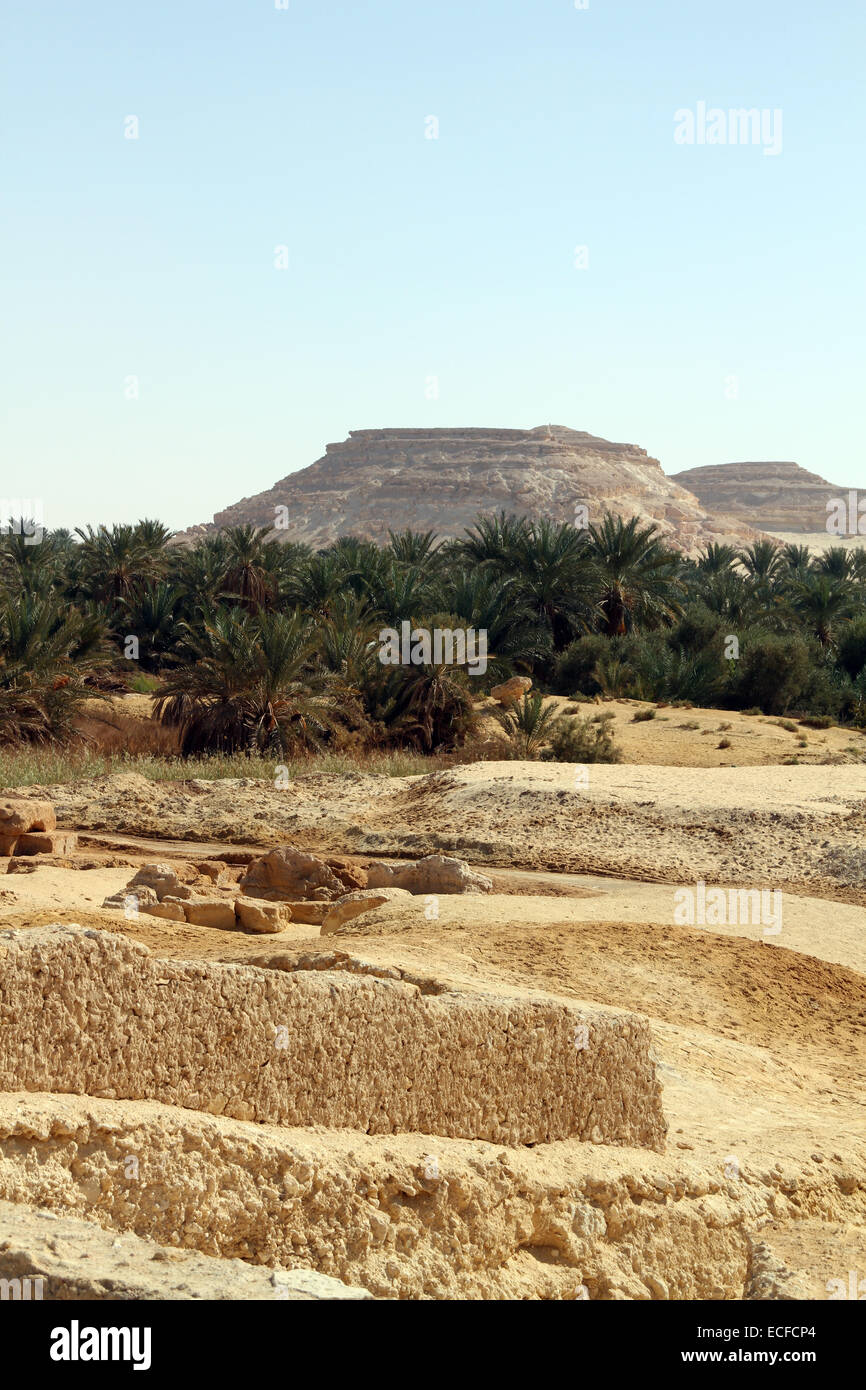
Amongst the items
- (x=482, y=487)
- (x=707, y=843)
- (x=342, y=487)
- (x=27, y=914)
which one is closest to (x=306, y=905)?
(x=27, y=914)

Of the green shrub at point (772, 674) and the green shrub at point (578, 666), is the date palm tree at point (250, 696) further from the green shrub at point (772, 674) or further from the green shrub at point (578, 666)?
the green shrub at point (772, 674)

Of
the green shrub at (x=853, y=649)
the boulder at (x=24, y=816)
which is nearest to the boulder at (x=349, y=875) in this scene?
the boulder at (x=24, y=816)

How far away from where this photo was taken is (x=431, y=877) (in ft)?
34.6

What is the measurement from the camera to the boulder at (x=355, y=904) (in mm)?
9117

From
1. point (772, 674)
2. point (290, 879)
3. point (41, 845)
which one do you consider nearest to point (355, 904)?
point (290, 879)

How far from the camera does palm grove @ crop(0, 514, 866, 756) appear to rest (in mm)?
19844

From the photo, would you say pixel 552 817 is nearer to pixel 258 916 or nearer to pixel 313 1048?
pixel 258 916

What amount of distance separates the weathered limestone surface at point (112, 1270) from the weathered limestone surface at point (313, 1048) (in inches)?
25.3

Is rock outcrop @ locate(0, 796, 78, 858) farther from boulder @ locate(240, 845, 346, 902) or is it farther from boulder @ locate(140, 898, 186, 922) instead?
boulder @ locate(140, 898, 186, 922)

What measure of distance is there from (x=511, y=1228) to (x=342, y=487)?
116487mm

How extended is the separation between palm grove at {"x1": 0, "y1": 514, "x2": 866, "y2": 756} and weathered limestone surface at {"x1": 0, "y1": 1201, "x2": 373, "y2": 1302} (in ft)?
52.6

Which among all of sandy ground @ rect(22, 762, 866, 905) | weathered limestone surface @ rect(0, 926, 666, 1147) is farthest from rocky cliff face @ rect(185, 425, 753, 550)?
weathered limestone surface @ rect(0, 926, 666, 1147)
